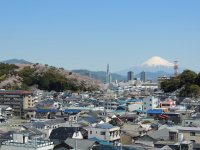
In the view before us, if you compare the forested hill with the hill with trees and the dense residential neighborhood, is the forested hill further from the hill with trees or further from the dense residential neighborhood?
the hill with trees

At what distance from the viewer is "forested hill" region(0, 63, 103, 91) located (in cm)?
5168

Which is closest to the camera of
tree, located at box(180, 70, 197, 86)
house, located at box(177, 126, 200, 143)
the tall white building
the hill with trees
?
house, located at box(177, 126, 200, 143)

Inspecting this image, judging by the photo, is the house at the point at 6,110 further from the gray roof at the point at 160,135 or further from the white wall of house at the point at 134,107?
the gray roof at the point at 160,135

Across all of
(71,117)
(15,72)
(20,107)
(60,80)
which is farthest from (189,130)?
(15,72)

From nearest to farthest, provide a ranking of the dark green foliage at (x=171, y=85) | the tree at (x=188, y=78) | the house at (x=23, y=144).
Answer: the house at (x=23, y=144) → the tree at (x=188, y=78) → the dark green foliage at (x=171, y=85)

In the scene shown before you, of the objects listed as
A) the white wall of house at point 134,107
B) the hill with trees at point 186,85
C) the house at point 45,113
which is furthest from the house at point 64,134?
the hill with trees at point 186,85

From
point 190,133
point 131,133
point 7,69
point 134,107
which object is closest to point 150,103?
point 134,107

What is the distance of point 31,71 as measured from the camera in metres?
54.8

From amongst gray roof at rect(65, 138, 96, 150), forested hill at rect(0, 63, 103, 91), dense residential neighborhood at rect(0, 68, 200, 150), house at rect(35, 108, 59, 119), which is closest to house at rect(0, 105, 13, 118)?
dense residential neighborhood at rect(0, 68, 200, 150)

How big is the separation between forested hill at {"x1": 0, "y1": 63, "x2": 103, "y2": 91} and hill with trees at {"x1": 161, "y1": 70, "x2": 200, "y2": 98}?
13.6 meters

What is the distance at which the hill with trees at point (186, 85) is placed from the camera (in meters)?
40.9

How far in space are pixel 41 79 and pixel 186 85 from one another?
21.2m

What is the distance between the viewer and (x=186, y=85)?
43.5m

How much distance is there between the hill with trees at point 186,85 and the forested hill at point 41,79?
1355cm
